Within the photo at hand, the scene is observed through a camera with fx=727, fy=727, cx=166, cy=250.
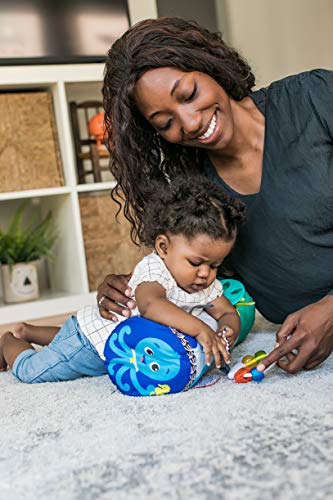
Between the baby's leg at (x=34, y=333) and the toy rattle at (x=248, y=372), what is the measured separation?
614mm

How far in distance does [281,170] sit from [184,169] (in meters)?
0.28

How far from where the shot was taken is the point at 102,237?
314 cm

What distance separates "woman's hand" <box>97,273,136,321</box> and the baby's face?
0.38ft

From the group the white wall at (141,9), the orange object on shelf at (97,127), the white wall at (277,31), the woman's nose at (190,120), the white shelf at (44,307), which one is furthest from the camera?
the white wall at (277,31)

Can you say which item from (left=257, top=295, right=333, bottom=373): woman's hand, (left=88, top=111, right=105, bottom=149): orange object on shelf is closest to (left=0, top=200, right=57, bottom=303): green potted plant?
(left=88, top=111, right=105, bottom=149): orange object on shelf

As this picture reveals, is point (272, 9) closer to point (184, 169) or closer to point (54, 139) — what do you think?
point (54, 139)

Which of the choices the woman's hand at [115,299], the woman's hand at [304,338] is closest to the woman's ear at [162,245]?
the woman's hand at [115,299]

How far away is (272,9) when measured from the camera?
4047 millimetres

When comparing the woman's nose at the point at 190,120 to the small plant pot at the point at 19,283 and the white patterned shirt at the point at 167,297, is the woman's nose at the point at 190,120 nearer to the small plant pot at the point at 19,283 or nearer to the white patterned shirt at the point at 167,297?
the white patterned shirt at the point at 167,297

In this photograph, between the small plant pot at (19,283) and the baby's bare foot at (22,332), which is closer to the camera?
the baby's bare foot at (22,332)

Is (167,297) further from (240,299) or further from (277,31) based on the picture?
(277,31)

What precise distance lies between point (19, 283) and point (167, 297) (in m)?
1.67

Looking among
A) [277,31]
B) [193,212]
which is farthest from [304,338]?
[277,31]

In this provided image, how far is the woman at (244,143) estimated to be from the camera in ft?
4.92
